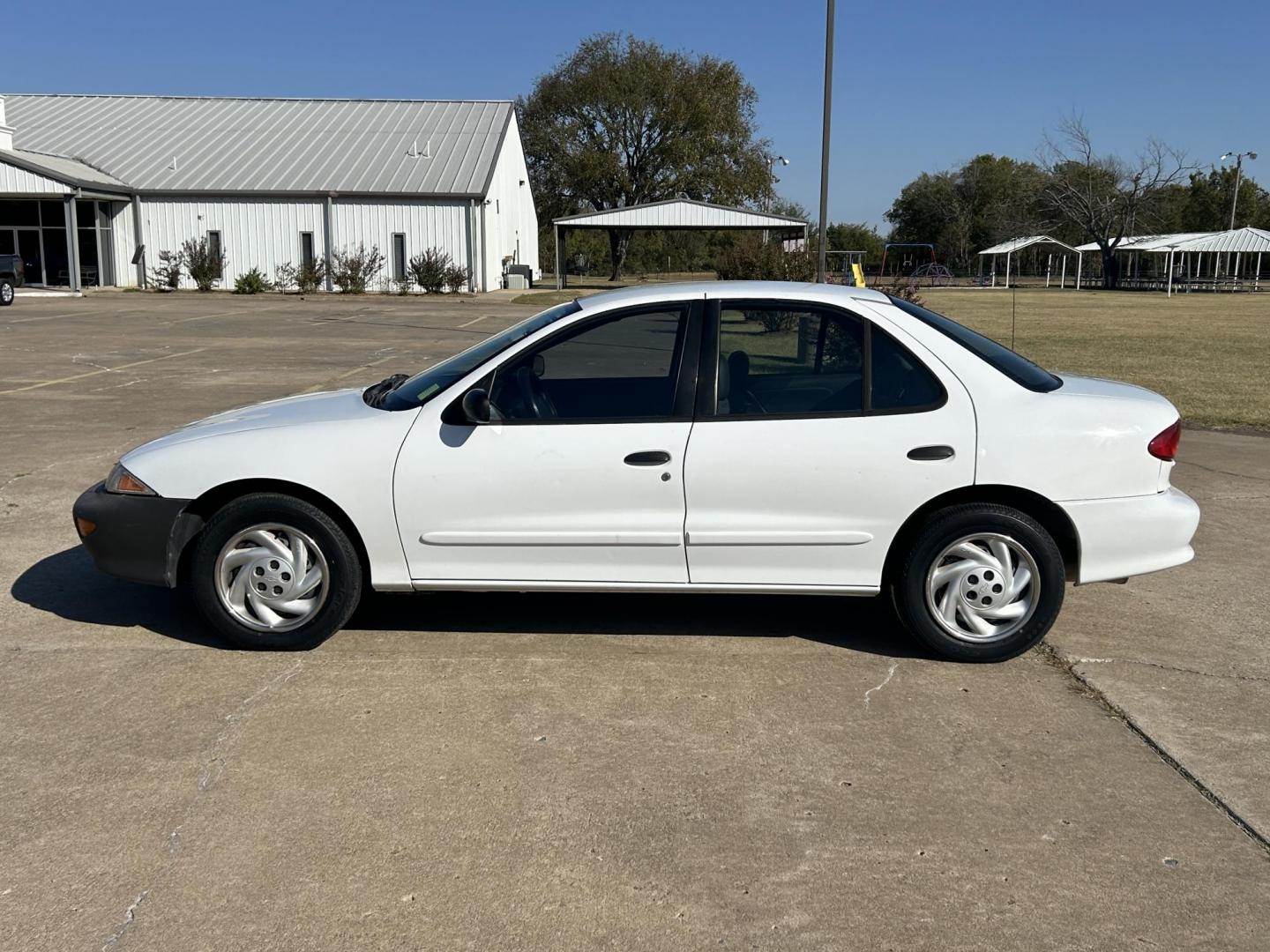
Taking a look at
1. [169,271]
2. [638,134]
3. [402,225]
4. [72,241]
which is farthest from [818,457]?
[638,134]

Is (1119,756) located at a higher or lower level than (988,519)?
lower

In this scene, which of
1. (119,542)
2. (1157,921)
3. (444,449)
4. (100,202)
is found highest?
(100,202)

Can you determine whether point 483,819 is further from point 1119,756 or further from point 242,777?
point 1119,756

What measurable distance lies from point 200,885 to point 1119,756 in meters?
3.19

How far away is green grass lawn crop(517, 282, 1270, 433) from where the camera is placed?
14.9m

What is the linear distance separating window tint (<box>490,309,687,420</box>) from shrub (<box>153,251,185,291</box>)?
43091 mm

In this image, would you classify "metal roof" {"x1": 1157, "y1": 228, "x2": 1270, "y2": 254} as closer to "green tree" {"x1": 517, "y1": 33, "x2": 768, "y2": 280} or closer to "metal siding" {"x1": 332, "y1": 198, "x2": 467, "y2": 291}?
"green tree" {"x1": 517, "y1": 33, "x2": 768, "y2": 280}

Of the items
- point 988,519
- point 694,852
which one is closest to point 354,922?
point 694,852

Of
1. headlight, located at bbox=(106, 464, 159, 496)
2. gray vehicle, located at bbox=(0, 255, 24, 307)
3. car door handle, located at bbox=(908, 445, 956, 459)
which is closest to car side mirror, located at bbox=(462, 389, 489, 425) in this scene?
headlight, located at bbox=(106, 464, 159, 496)

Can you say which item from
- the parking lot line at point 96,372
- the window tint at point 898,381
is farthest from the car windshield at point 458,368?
the parking lot line at point 96,372

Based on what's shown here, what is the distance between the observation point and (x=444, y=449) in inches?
202

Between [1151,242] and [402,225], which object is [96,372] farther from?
[1151,242]

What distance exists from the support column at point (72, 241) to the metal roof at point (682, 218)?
18.6 metres

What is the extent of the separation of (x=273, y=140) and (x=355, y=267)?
8532 millimetres
